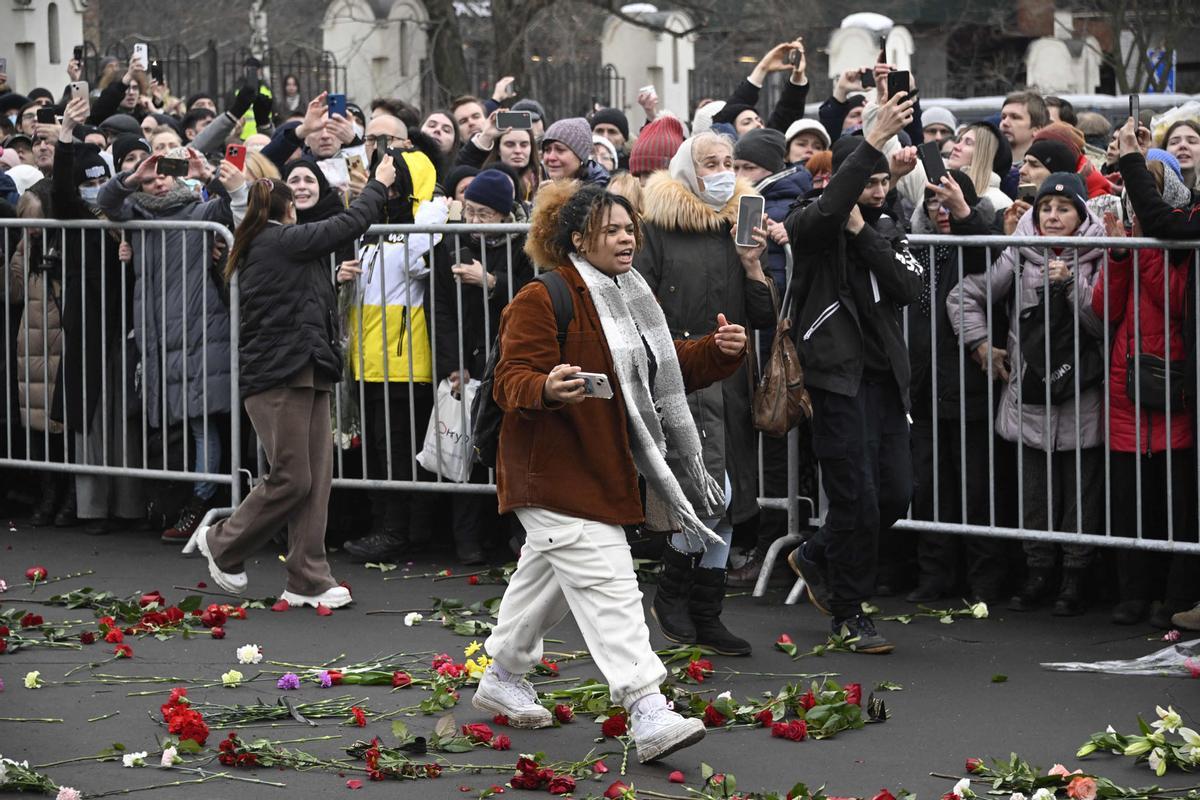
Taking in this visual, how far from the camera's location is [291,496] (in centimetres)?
875

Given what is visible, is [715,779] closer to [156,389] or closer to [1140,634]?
[1140,634]

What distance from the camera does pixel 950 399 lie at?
28.8ft

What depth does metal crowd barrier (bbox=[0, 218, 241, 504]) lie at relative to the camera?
33.7ft

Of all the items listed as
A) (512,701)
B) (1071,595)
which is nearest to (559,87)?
(1071,595)

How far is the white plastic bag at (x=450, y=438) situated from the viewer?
9.74 metres

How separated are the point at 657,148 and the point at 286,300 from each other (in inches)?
80.7

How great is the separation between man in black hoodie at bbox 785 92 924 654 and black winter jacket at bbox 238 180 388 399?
2.26m

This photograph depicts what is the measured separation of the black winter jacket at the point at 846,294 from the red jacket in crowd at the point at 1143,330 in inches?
39.3

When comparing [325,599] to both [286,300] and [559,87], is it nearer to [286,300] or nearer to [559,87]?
[286,300]

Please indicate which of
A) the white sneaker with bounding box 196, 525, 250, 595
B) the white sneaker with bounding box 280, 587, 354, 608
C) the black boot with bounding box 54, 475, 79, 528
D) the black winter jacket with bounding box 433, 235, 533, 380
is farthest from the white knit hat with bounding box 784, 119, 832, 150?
the black boot with bounding box 54, 475, 79, 528

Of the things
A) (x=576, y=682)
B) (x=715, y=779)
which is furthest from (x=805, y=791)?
(x=576, y=682)

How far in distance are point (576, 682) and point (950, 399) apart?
8.23 ft

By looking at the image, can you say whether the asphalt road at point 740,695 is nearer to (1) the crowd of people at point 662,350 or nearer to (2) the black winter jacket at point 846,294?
(1) the crowd of people at point 662,350

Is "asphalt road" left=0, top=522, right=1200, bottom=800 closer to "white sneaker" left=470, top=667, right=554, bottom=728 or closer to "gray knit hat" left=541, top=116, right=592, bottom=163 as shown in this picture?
"white sneaker" left=470, top=667, right=554, bottom=728
